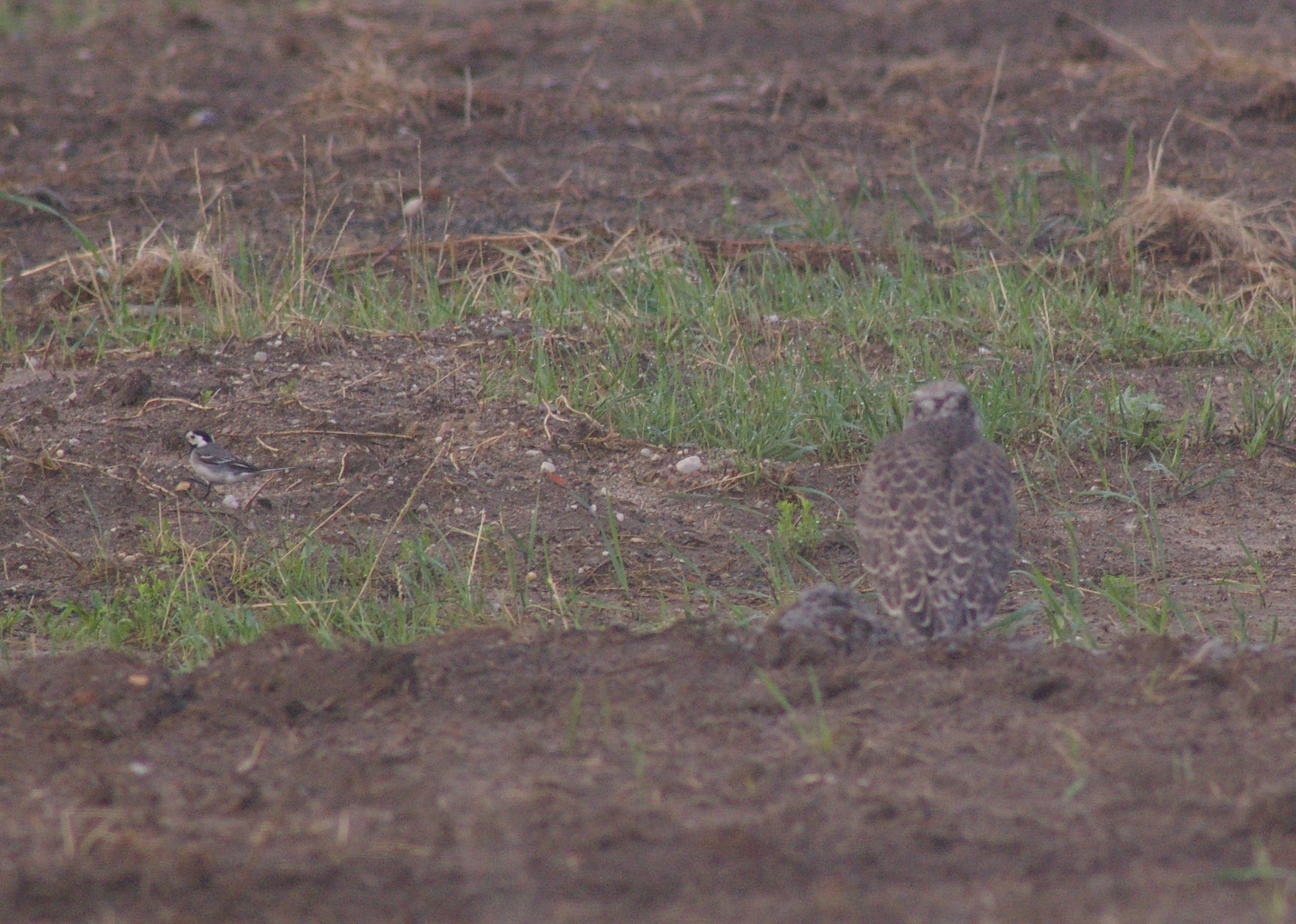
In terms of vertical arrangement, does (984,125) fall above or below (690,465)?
above

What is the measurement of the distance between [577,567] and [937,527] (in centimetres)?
141

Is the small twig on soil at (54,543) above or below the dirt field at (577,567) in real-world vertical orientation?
below

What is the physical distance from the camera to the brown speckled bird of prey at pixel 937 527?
15.5ft

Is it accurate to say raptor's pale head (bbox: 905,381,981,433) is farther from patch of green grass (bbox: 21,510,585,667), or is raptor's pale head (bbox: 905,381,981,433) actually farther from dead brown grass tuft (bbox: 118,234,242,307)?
dead brown grass tuft (bbox: 118,234,242,307)

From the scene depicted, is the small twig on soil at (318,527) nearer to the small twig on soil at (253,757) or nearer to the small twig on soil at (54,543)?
the small twig on soil at (54,543)

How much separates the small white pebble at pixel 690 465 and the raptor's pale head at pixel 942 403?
1.06 m

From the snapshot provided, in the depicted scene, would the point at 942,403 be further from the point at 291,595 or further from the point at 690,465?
the point at 291,595

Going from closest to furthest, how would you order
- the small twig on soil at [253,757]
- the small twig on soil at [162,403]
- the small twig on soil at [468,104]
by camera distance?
the small twig on soil at [253,757] < the small twig on soil at [162,403] < the small twig on soil at [468,104]

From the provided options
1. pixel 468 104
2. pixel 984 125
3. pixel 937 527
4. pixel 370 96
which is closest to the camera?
pixel 937 527

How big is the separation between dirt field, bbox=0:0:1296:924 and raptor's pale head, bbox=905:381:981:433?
70cm

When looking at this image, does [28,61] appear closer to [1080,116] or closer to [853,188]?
[853,188]

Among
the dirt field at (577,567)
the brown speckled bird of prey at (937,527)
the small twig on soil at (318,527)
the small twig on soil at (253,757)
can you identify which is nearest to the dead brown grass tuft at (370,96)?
the dirt field at (577,567)

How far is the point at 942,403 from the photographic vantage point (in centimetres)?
522

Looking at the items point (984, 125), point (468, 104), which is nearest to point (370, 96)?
point (468, 104)
